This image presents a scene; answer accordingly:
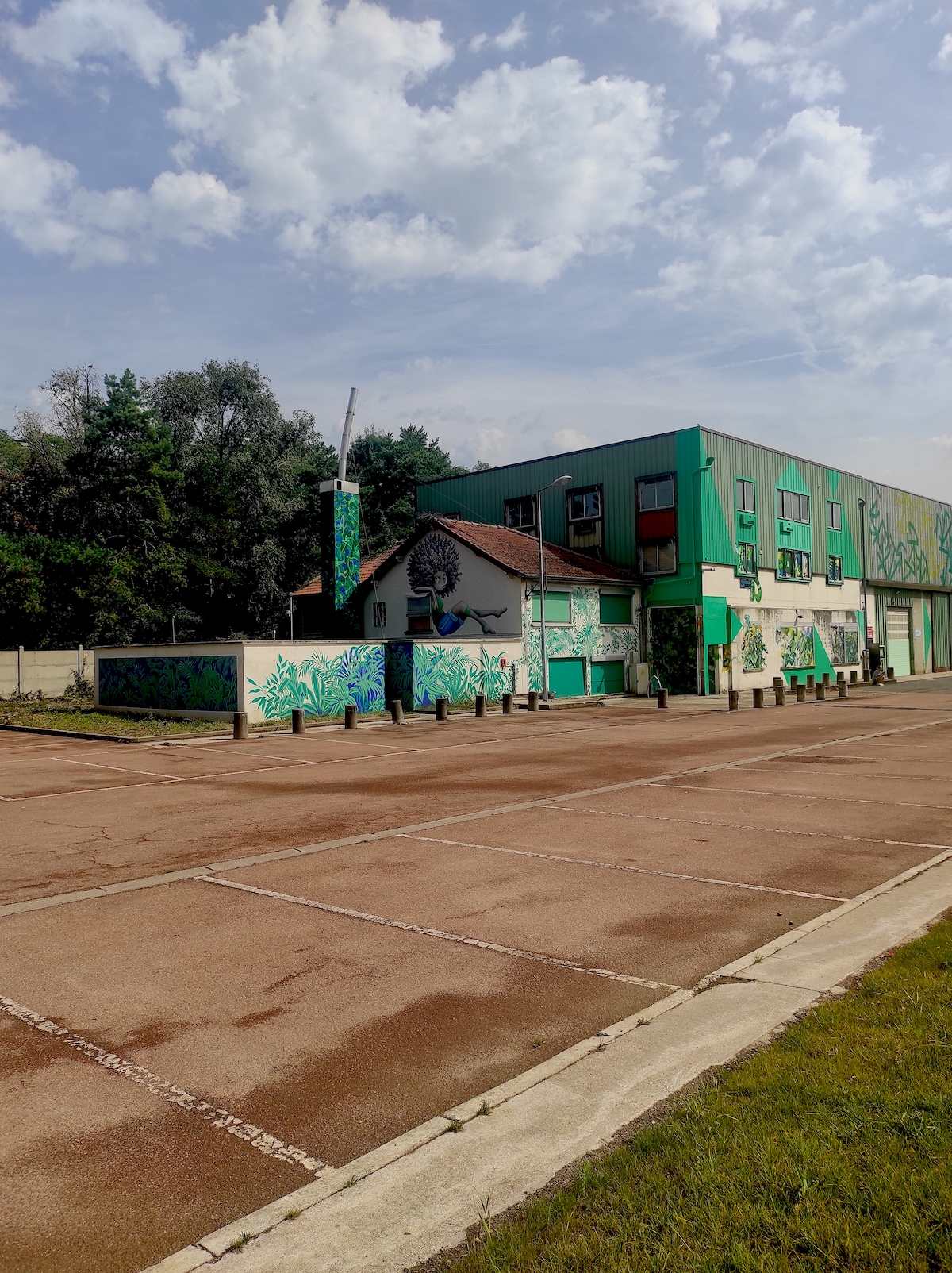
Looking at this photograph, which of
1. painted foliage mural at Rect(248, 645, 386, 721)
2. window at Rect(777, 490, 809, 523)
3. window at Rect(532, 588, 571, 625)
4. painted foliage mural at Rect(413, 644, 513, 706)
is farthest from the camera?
window at Rect(777, 490, 809, 523)

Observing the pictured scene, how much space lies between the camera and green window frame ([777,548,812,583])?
44.2 m

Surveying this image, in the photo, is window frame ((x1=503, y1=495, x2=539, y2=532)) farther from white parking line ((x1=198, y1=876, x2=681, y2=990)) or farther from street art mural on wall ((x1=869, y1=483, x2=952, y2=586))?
white parking line ((x1=198, y1=876, x2=681, y2=990))

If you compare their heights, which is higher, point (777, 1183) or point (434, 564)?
point (434, 564)

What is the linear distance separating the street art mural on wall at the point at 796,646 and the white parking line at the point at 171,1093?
41.4 m

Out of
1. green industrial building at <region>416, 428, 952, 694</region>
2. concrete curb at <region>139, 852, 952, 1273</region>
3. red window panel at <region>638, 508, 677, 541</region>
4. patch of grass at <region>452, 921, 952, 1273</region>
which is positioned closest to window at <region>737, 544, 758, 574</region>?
green industrial building at <region>416, 428, 952, 694</region>

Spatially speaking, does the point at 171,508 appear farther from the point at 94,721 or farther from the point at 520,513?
the point at 94,721

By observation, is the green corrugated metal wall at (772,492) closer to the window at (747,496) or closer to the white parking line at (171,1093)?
the window at (747,496)

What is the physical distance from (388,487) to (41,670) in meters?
27.0

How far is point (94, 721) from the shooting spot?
2861 centimetres

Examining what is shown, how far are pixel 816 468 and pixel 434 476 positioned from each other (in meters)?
24.7

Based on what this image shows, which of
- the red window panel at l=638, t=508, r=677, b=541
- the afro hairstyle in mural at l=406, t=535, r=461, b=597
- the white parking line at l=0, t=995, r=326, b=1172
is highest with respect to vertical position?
the red window panel at l=638, t=508, r=677, b=541

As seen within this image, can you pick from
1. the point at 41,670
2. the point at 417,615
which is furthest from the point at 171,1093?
the point at 41,670

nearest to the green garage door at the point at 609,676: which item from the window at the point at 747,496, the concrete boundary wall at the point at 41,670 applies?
the window at the point at 747,496

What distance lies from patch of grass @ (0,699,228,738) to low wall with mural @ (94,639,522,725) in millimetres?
620
